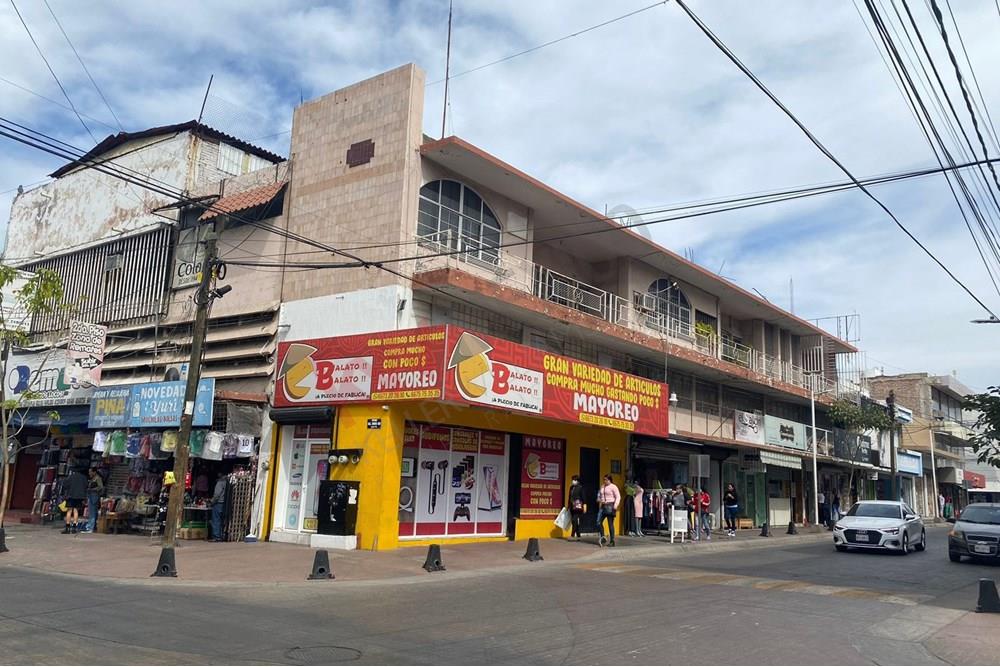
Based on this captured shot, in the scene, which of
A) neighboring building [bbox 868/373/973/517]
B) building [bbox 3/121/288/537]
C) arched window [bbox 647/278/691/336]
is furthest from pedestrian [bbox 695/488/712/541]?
neighboring building [bbox 868/373/973/517]

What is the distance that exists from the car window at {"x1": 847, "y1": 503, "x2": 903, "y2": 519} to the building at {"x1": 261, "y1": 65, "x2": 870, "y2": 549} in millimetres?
4709

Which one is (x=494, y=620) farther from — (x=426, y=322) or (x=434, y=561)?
(x=426, y=322)

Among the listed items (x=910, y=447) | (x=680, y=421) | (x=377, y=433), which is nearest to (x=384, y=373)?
(x=377, y=433)

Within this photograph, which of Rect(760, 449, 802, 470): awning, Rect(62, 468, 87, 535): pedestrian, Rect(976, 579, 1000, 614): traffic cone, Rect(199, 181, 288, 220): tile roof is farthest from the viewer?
Rect(760, 449, 802, 470): awning

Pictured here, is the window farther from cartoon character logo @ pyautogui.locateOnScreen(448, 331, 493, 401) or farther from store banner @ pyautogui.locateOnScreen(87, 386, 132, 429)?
cartoon character logo @ pyautogui.locateOnScreen(448, 331, 493, 401)

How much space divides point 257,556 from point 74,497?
840cm

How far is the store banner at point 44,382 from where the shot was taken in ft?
78.2

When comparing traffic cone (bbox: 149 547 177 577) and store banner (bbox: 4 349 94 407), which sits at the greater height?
store banner (bbox: 4 349 94 407)

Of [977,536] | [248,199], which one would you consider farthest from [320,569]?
[977,536]

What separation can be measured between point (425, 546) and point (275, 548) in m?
3.53

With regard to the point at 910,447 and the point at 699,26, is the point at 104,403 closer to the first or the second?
the point at 699,26

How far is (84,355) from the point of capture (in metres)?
22.7

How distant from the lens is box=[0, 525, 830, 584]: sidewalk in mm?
13672

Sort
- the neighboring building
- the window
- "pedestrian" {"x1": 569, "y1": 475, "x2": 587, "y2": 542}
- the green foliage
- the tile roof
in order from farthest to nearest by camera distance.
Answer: the neighboring building → the green foliage → the window → the tile roof → "pedestrian" {"x1": 569, "y1": 475, "x2": 587, "y2": 542}
